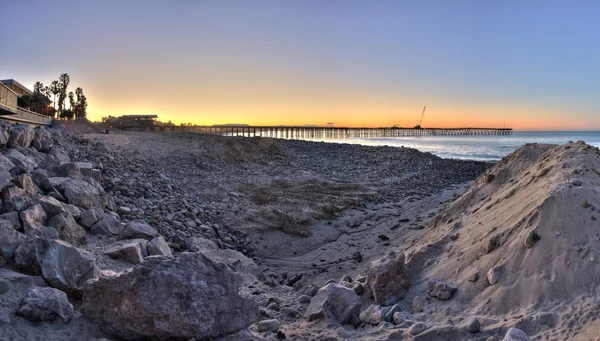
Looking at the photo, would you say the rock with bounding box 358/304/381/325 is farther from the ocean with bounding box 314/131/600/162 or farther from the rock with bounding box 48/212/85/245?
→ the ocean with bounding box 314/131/600/162

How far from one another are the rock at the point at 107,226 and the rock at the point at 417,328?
4514mm

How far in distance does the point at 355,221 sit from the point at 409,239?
256 centimetres

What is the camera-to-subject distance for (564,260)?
4.24 m

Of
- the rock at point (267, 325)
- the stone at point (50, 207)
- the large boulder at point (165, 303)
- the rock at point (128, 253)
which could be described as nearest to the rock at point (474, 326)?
the rock at point (267, 325)

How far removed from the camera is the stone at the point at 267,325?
457 cm

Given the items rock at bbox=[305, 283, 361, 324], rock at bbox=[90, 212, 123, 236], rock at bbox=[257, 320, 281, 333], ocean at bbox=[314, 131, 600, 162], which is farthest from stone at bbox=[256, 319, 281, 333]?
ocean at bbox=[314, 131, 600, 162]

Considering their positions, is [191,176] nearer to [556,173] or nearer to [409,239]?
[409,239]

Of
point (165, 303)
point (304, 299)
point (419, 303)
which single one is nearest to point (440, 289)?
point (419, 303)

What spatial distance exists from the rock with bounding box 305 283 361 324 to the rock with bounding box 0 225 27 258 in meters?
3.29

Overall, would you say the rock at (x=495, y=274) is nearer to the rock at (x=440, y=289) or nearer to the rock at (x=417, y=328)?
the rock at (x=440, y=289)

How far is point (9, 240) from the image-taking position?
181 inches

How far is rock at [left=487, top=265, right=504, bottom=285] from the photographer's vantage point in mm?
4473

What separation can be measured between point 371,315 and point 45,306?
3.15 meters

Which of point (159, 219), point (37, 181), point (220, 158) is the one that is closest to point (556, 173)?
point (159, 219)
